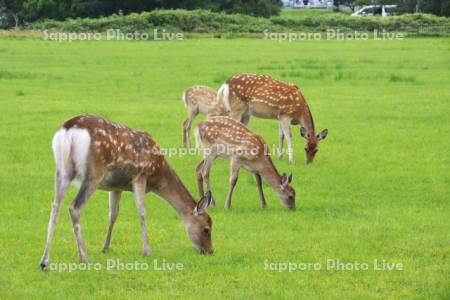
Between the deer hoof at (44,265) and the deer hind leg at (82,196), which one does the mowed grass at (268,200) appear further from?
the deer hind leg at (82,196)

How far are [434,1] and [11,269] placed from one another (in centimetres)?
6668

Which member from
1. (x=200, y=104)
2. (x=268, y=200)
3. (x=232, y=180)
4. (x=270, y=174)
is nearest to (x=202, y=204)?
(x=232, y=180)

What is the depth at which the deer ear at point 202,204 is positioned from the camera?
973cm

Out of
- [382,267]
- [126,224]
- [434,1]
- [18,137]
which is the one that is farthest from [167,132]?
[434,1]

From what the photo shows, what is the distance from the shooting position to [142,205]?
9602 mm

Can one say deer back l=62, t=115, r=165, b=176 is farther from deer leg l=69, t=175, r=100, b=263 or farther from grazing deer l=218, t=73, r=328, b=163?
grazing deer l=218, t=73, r=328, b=163

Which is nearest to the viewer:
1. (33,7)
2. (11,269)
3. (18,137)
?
(11,269)

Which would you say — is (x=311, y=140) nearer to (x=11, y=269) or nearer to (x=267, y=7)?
(x=11, y=269)

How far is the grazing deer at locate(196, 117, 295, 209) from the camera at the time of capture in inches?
484

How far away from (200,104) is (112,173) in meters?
8.26

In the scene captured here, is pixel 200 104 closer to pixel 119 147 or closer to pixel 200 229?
pixel 200 229

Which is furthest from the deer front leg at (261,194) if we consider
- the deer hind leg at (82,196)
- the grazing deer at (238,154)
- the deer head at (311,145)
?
the deer hind leg at (82,196)

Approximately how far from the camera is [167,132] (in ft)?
60.6

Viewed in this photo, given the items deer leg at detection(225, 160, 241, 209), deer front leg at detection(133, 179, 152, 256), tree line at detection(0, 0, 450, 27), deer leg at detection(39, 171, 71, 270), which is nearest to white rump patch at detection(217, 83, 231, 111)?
deer leg at detection(225, 160, 241, 209)
